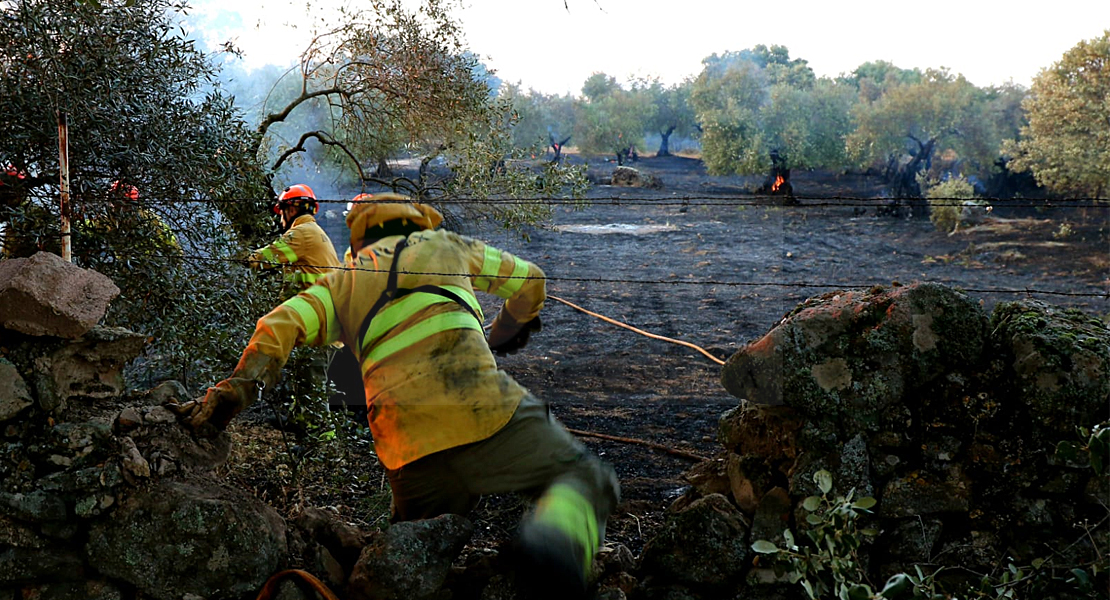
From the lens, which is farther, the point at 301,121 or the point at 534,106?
the point at 301,121

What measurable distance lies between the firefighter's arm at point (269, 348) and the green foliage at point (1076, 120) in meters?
18.1

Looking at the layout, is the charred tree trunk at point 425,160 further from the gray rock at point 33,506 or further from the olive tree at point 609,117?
the olive tree at point 609,117

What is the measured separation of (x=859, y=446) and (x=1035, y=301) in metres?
1.19

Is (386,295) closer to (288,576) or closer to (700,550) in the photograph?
(288,576)

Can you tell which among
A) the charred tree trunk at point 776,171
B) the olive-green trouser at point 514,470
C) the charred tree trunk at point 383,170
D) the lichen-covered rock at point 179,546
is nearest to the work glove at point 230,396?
the lichen-covered rock at point 179,546

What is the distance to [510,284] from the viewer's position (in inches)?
165

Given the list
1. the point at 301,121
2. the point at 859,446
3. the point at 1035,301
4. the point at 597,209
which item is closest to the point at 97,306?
the point at 859,446

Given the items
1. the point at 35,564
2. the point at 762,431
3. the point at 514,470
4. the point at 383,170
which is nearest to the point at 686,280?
the point at 383,170

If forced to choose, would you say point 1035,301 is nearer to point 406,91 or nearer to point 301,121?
point 406,91

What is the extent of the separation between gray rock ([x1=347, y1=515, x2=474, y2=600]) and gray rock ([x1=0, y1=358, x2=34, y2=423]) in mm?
1670

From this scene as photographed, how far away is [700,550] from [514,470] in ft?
3.55

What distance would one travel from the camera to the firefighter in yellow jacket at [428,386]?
144 inches

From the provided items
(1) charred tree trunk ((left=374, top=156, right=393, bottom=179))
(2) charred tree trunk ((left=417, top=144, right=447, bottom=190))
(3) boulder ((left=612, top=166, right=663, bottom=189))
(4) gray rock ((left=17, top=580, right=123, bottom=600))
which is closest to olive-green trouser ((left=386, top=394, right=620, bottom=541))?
(4) gray rock ((left=17, top=580, right=123, bottom=600))

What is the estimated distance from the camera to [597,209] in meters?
18.1
